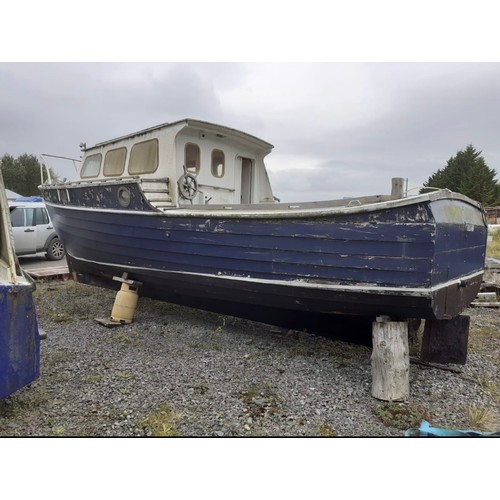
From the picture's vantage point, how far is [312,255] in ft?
12.0

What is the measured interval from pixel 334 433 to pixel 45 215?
9986 mm

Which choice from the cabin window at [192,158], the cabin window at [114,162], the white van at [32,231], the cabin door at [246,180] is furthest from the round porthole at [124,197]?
the white van at [32,231]

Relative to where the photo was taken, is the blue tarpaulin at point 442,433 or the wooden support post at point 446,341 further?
the wooden support post at point 446,341

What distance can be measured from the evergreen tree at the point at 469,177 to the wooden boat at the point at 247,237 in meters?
0.48

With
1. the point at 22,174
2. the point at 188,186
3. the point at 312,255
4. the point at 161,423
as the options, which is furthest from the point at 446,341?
the point at 22,174

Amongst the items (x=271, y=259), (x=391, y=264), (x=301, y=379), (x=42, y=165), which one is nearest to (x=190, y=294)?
(x=271, y=259)

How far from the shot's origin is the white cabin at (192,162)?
5.54 meters

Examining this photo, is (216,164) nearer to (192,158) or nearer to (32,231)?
(192,158)

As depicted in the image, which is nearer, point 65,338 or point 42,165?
point 65,338

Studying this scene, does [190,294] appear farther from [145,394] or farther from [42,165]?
[42,165]

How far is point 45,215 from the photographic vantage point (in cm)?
1067

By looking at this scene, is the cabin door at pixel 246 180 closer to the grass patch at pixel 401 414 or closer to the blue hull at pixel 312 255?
the blue hull at pixel 312 255

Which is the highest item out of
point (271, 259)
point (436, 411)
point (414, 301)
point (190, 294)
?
point (271, 259)

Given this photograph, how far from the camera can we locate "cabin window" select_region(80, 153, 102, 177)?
702 cm
